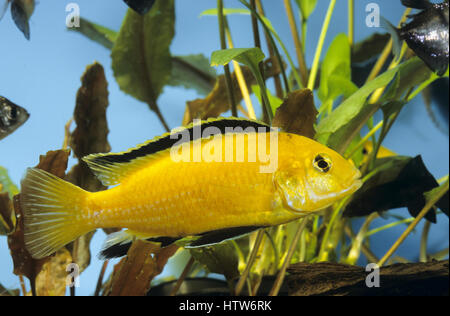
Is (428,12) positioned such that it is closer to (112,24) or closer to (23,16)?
(23,16)

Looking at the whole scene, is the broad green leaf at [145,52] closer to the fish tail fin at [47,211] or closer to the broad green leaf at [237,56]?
the broad green leaf at [237,56]

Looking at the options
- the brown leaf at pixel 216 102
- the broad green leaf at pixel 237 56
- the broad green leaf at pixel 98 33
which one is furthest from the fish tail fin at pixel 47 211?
the broad green leaf at pixel 98 33

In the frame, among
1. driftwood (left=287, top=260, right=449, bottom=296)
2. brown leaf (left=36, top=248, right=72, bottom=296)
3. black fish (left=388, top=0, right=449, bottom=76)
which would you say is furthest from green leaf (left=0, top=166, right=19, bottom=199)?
black fish (left=388, top=0, right=449, bottom=76)

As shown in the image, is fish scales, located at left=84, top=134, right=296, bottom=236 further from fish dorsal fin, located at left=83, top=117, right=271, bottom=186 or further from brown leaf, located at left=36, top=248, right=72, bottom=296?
brown leaf, located at left=36, top=248, right=72, bottom=296

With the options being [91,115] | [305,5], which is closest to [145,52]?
[91,115]

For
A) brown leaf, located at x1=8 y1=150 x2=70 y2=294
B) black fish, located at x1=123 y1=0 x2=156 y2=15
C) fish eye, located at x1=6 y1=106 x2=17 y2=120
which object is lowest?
brown leaf, located at x1=8 y1=150 x2=70 y2=294

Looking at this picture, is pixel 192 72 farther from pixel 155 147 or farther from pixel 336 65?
pixel 155 147
